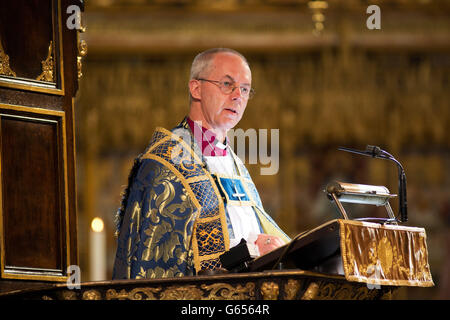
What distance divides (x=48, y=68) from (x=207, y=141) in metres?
0.94

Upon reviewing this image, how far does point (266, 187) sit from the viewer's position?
1020 cm

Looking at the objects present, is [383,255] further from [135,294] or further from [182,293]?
[135,294]

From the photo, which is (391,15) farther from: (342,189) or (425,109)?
(342,189)

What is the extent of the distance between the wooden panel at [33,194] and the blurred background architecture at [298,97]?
4992 mm

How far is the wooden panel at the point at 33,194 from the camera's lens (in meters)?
4.64

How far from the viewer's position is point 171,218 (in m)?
4.95

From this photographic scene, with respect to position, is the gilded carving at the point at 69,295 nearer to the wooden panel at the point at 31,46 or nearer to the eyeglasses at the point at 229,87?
the wooden panel at the point at 31,46

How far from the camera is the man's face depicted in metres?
5.35

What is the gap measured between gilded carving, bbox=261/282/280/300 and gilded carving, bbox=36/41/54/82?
160cm

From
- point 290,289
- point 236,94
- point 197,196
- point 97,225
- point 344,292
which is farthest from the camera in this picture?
point 97,225

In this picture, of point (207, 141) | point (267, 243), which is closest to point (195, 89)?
point (207, 141)

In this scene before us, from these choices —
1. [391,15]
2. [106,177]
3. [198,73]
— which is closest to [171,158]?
[198,73]

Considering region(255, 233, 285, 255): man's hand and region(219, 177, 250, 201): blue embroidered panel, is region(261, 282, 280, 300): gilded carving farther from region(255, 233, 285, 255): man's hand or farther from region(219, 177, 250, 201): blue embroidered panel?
region(219, 177, 250, 201): blue embroidered panel

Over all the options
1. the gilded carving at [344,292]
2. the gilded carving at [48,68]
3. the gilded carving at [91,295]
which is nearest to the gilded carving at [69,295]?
the gilded carving at [91,295]
